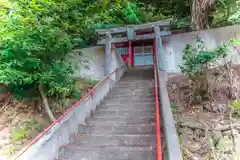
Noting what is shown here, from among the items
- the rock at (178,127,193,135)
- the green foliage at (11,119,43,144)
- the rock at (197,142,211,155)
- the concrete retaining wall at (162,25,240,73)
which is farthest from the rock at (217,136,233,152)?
the green foliage at (11,119,43,144)

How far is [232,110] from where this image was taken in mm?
5762

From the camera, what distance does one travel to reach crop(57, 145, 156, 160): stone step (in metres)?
3.12

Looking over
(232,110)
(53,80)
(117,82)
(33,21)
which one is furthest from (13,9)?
(232,110)

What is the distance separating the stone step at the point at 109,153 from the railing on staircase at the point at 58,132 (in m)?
0.23

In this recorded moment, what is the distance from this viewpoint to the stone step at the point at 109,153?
10.3 feet

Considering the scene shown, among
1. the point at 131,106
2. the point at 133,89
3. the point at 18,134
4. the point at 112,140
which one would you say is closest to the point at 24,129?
the point at 18,134

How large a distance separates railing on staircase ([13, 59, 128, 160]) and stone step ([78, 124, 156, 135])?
0.75 feet

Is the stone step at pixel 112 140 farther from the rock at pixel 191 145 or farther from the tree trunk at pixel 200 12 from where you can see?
the tree trunk at pixel 200 12

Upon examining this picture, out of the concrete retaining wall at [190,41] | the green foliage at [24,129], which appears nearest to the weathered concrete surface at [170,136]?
the green foliage at [24,129]

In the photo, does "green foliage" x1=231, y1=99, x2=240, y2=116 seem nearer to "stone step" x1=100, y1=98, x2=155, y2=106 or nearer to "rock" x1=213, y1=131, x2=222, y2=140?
"rock" x1=213, y1=131, x2=222, y2=140

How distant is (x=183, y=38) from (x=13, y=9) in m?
7.13

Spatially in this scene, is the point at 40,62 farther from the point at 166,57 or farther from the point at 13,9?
the point at 166,57

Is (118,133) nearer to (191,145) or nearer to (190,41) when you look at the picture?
(191,145)

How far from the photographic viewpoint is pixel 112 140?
3.67m
